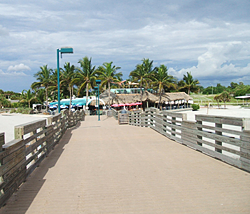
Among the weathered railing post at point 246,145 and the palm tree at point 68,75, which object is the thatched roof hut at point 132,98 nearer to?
the palm tree at point 68,75

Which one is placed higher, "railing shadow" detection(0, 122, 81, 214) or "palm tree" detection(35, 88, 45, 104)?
"palm tree" detection(35, 88, 45, 104)

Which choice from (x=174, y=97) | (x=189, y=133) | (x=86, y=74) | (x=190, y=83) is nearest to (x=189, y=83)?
(x=190, y=83)

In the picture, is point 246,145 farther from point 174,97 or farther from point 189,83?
point 189,83

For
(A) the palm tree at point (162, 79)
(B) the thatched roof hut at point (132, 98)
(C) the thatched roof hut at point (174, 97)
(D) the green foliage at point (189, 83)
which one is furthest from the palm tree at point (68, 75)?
(D) the green foliage at point (189, 83)

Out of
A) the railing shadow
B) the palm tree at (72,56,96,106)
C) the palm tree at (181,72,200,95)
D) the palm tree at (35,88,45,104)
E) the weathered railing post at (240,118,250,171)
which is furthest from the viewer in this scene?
the palm tree at (181,72,200,95)

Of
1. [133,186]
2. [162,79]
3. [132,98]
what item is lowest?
[133,186]

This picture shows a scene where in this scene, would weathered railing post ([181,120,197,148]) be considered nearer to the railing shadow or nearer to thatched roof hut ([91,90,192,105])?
the railing shadow

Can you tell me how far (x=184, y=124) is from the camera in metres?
8.70

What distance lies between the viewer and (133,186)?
15.9 ft

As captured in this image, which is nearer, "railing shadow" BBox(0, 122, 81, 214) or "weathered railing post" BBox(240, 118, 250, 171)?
"railing shadow" BBox(0, 122, 81, 214)

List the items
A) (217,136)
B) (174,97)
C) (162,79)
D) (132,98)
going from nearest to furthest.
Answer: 1. (217,136)
2. (132,98)
3. (162,79)
4. (174,97)

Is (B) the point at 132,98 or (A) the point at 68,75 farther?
(B) the point at 132,98

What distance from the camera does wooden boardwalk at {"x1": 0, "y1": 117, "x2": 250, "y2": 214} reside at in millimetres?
3920

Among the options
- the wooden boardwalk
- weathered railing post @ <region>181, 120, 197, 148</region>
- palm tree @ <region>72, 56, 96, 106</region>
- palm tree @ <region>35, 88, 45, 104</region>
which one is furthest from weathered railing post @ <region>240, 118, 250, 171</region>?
palm tree @ <region>35, 88, 45, 104</region>
